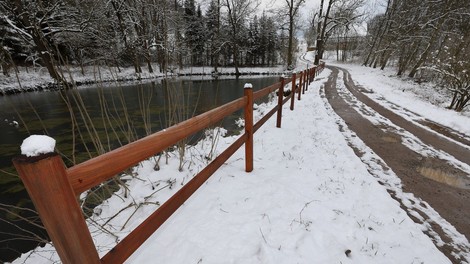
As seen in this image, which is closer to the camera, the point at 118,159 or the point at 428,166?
the point at 118,159

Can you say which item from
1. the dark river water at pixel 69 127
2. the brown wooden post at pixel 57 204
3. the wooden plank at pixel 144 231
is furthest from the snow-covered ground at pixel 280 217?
the brown wooden post at pixel 57 204

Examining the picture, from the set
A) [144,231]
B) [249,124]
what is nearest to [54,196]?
[144,231]

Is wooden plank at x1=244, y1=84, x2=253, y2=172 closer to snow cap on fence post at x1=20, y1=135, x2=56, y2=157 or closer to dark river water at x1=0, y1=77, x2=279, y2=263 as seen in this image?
dark river water at x1=0, y1=77, x2=279, y2=263

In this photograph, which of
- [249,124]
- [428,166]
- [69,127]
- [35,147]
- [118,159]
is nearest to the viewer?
[35,147]

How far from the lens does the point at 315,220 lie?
2568 mm

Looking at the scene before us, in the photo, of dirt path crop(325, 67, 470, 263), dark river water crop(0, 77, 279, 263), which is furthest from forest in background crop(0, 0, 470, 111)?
dirt path crop(325, 67, 470, 263)

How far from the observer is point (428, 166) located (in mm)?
3998

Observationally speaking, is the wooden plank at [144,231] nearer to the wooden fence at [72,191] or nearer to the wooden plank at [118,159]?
the wooden fence at [72,191]

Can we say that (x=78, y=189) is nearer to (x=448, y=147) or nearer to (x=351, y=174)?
(x=351, y=174)

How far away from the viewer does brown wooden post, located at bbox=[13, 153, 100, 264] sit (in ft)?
2.82

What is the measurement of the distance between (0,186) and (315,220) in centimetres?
594

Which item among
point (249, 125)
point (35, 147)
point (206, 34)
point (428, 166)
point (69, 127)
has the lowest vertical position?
point (69, 127)

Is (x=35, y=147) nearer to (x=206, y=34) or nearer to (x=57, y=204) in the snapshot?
(x=57, y=204)

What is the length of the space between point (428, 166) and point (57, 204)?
5129mm
